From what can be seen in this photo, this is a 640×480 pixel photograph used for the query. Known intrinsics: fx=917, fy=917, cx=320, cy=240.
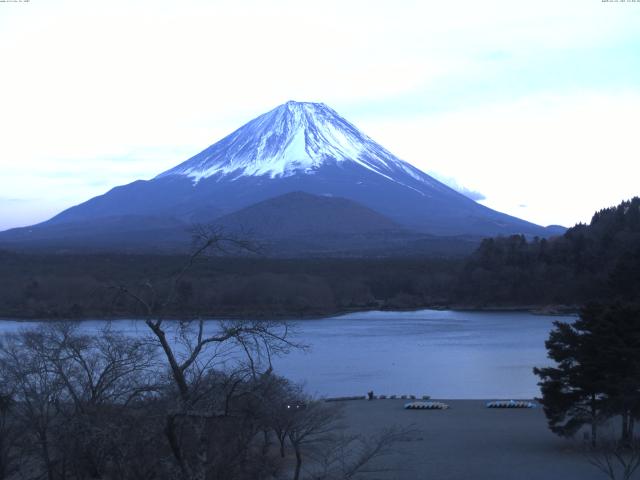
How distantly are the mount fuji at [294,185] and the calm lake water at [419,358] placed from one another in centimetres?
5306

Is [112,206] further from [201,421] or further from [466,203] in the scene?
[201,421]

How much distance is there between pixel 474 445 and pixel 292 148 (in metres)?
87.2

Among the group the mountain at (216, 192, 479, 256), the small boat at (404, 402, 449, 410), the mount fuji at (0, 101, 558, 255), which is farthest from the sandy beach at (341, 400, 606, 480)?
the mount fuji at (0, 101, 558, 255)

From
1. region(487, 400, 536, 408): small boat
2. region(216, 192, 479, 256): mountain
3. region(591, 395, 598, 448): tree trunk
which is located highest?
region(216, 192, 479, 256): mountain

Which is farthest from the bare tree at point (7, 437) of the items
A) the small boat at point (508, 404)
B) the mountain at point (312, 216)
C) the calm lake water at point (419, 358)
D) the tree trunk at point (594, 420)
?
the mountain at point (312, 216)

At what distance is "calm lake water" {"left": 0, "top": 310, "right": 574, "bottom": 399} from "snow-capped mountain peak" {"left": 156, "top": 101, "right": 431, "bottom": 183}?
215 feet

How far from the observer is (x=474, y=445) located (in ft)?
35.5

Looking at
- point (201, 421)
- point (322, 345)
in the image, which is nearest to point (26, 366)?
point (201, 421)

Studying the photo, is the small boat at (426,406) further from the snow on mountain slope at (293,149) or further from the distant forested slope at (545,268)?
the snow on mountain slope at (293,149)

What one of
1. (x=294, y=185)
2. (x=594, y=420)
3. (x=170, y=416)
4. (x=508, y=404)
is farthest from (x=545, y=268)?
(x=294, y=185)

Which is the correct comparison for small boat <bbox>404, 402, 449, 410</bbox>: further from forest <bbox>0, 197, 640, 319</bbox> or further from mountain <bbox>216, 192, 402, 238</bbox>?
mountain <bbox>216, 192, 402, 238</bbox>

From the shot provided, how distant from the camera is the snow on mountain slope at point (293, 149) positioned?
313 ft

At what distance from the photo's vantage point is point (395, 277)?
4441 cm

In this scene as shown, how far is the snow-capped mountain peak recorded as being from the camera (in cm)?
9544
